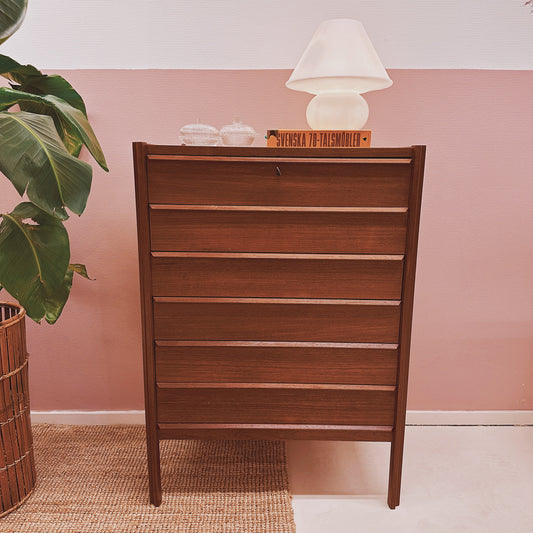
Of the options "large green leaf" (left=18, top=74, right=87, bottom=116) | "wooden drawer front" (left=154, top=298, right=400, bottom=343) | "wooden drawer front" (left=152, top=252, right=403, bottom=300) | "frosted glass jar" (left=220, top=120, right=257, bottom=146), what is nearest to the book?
"frosted glass jar" (left=220, top=120, right=257, bottom=146)

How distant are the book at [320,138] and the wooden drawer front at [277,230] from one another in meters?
0.19

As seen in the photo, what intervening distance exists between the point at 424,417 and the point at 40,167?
1576 millimetres

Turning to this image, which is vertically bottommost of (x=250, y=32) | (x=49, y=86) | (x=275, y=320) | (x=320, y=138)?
(x=275, y=320)

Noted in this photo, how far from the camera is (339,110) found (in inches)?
50.0

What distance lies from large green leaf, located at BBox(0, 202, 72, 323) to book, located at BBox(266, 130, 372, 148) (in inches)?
23.8

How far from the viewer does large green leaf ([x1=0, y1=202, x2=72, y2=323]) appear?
1097mm

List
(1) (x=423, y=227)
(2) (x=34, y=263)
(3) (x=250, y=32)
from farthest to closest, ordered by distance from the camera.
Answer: (1) (x=423, y=227) → (3) (x=250, y=32) → (2) (x=34, y=263)

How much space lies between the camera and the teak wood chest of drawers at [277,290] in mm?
1144

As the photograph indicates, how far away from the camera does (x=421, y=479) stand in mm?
1463

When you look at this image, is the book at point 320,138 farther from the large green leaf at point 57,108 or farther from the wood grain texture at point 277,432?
the wood grain texture at point 277,432

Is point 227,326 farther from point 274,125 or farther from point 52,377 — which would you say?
point 52,377

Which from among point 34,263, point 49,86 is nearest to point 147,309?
point 34,263

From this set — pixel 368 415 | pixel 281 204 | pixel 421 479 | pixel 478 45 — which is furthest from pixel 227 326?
pixel 478 45

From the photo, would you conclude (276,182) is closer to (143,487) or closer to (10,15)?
(10,15)
